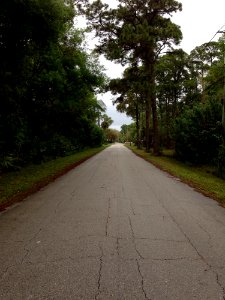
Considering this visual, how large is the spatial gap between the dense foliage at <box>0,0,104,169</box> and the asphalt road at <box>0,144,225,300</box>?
6037mm

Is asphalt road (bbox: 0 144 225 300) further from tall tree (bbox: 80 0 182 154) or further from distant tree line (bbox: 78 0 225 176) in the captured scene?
tall tree (bbox: 80 0 182 154)

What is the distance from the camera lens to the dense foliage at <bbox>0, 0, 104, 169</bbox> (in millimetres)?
10352

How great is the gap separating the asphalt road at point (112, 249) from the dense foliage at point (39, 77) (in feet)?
19.8

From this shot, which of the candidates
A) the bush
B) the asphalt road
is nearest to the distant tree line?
the bush

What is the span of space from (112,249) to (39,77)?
14559 mm

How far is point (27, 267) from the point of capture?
13.5 ft

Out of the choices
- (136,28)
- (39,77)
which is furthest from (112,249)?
(136,28)

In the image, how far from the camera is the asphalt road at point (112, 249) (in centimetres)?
355

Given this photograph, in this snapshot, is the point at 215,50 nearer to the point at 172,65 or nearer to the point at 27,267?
the point at 172,65

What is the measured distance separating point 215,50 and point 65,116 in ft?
78.3

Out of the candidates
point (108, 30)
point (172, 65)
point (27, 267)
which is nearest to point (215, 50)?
point (172, 65)

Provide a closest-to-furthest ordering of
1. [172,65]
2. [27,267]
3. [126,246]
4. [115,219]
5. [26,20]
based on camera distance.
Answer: [27,267], [126,246], [115,219], [26,20], [172,65]

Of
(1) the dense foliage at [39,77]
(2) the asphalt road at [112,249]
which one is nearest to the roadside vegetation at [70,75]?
(1) the dense foliage at [39,77]

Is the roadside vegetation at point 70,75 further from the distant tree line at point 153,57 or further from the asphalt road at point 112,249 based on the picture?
the asphalt road at point 112,249
